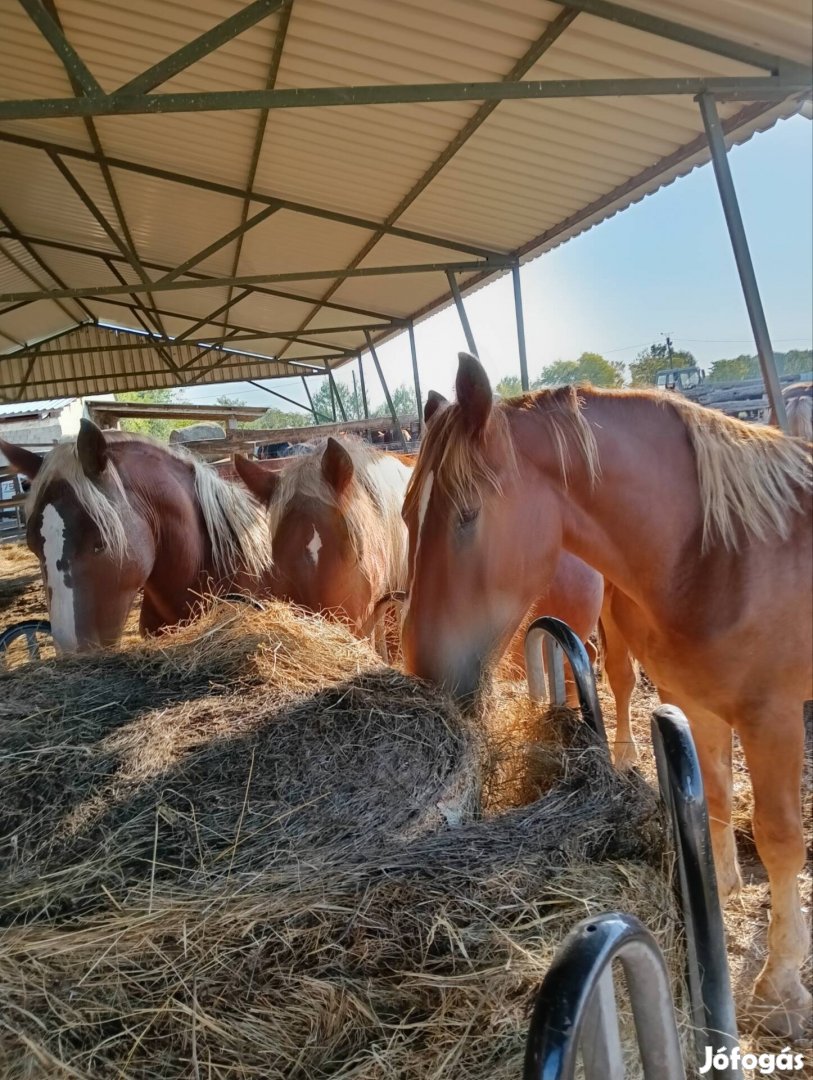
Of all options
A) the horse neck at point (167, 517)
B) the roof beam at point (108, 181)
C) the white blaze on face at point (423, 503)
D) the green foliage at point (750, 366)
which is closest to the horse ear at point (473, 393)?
the white blaze on face at point (423, 503)

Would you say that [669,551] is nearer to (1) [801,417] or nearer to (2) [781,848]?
(2) [781,848]

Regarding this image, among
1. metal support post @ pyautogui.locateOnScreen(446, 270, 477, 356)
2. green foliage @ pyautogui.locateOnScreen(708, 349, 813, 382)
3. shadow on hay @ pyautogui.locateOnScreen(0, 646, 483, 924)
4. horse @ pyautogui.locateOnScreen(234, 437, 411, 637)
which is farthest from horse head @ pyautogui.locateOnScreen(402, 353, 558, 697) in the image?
green foliage @ pyautogui.locateOnScreen(708, 349, 813, 382)

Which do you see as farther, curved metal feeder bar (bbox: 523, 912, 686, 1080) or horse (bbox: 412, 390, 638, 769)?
horse (bbox: 412, 390, 638, 769)

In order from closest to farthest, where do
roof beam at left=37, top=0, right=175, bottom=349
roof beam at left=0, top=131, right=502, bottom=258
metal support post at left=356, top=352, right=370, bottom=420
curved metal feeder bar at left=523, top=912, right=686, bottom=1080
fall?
curved metal feeder bar at left=523, top=912, right=686, bottom=1080 < roof beam at left=37, top=0, right=175, bottom=349 < roof beam at left=0, top=131, right=502, bottom=258 < metal support post at left=356, top=352, right=370, bottom=420

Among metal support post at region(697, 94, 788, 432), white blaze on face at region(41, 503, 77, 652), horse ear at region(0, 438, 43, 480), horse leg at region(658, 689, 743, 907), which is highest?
metal support post at region(697, 94, 788, 432)

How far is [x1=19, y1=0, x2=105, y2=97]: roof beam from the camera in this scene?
122 inches

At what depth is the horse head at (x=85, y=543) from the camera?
2.60 meters

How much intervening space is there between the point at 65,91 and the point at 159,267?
16.3ft

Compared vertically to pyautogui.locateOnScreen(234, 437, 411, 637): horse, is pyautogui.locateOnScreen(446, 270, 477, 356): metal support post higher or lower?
higher

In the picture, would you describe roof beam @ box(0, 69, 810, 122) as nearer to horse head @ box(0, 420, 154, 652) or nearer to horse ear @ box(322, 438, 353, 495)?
horse head @ box(0, 420, 154, 652)

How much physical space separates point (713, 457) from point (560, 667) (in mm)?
801

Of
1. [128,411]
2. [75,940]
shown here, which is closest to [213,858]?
[75,940]

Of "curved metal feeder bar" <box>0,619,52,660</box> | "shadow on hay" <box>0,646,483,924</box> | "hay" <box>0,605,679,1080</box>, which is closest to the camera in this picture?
"hay" <box>0,605,679,1080</box>

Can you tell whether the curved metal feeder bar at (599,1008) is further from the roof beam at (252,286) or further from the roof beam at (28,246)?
the roof beam at (28,246)
